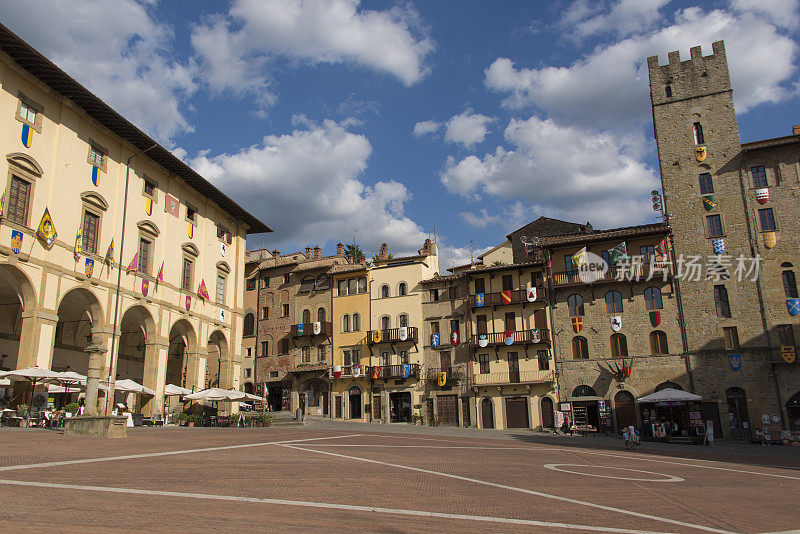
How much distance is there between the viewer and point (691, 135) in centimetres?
4228

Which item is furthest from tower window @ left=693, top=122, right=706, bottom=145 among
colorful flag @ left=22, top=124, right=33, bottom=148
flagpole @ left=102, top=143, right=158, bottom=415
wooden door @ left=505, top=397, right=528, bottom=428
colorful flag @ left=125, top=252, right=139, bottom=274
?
colorful flag @ left=22, top=124, right=33, bottom=148

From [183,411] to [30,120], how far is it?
18595 millimetres

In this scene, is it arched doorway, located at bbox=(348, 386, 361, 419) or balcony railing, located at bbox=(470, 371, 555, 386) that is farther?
arched doorway, located at bbox=(348, 386, 361, 419)

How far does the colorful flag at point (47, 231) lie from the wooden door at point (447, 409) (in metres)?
27.6

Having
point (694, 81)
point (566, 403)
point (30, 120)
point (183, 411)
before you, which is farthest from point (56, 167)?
point (694, 81)

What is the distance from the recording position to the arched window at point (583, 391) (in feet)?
132

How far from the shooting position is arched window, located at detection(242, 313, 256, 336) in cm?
5209

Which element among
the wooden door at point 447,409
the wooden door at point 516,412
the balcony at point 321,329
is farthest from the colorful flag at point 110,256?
the wooden door at point 516,412

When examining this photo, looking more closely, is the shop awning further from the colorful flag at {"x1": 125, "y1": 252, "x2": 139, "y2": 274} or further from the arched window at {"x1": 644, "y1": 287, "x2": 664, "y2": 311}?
the colorful flag at {"x1": 125, "y1": 252, "x2": 139, "y2": 274}

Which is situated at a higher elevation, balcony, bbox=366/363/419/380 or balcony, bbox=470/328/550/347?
balcony, bbox=470/328/550/347

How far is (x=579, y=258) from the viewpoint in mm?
41406

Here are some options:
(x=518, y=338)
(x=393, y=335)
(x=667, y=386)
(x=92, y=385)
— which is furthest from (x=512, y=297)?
(x=92, y=385)

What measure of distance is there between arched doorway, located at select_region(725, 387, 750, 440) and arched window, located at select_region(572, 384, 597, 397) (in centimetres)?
803

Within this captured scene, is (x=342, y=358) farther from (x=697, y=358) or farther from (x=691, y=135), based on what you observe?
(x=691, y=135)
